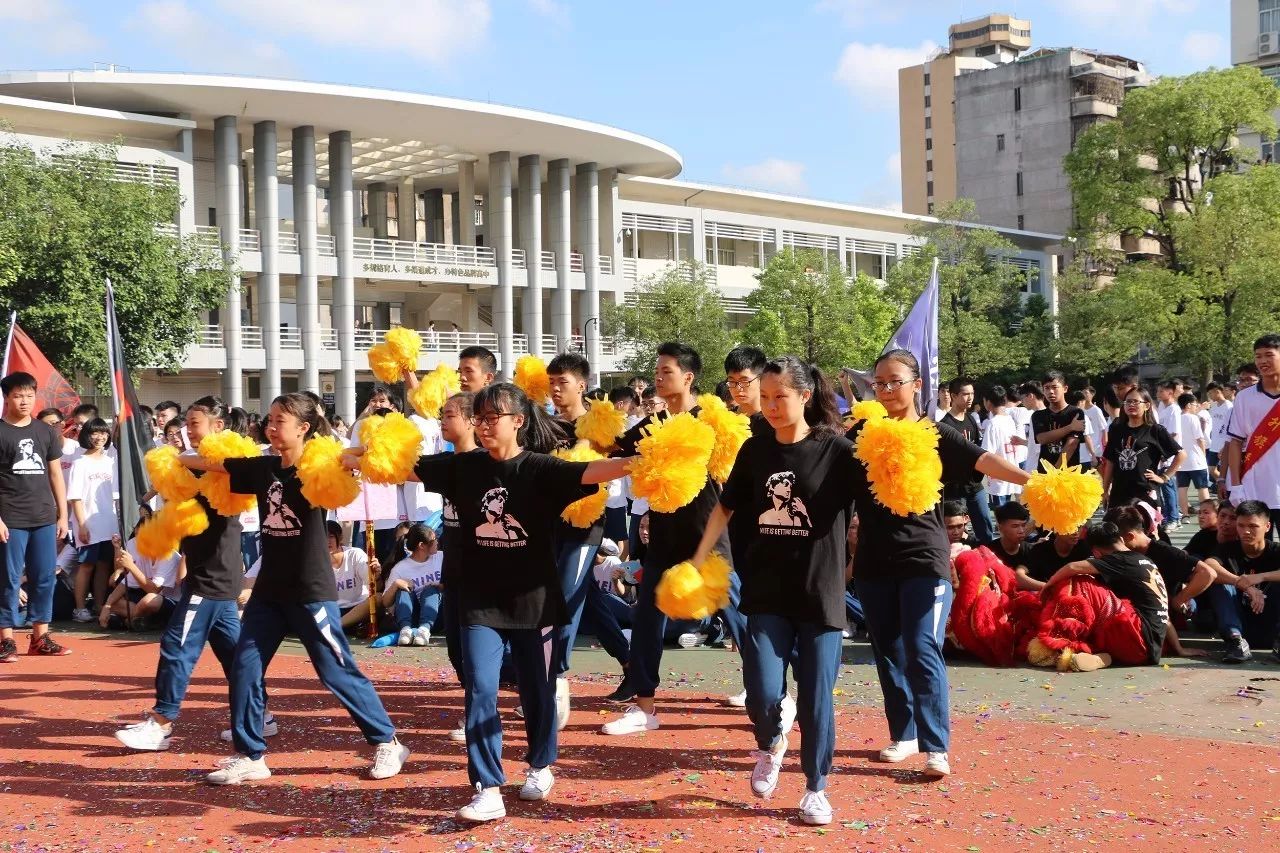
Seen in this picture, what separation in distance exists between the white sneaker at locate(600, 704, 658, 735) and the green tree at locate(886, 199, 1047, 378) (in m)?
47.5

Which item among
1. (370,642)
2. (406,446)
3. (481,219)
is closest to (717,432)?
(406,446)

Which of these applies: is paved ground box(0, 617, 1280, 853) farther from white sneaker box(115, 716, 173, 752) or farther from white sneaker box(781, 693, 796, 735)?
white sneaker box(781, 693, 796, 735)

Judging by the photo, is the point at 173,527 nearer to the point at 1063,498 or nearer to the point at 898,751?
the point at 898,751

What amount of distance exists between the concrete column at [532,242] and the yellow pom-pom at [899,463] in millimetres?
44813

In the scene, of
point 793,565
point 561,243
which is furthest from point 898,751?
point 561,243

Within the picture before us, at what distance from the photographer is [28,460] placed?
9969mm

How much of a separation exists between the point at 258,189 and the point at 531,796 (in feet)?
134

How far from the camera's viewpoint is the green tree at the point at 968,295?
5509 centimetres

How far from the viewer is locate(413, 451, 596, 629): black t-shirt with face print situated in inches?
222

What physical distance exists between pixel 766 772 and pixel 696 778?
0.61 m

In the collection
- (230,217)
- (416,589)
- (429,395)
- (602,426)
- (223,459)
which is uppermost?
(230,217)

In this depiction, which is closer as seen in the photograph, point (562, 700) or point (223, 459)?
point (223, 459)

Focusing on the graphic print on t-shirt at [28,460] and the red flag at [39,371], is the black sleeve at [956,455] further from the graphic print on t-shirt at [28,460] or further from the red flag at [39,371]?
the red flag at [39,371]

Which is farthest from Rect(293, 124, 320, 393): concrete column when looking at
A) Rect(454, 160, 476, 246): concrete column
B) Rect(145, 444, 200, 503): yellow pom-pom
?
Rect(145, 444, 200, 503): yellow pom-pom
